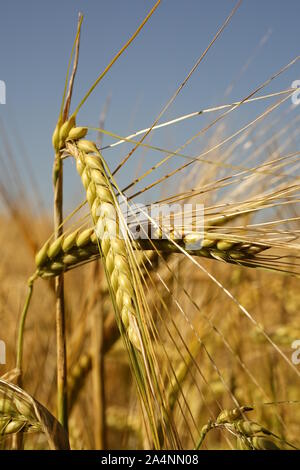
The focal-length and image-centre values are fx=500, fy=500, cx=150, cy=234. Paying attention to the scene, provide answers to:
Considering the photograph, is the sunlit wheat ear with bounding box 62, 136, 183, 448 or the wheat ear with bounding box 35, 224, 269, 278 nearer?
the sunlit wheat ear with bounding box 62, 136, 183, 448

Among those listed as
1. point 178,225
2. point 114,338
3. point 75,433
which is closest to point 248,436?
point 178,225

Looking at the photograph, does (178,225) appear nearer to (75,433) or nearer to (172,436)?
(172,436)

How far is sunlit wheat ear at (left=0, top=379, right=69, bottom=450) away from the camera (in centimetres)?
50

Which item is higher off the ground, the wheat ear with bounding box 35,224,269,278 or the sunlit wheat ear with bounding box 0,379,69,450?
the wheat ear with bounding box 35,224,269,278

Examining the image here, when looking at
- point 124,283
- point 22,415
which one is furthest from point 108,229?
point 22,415

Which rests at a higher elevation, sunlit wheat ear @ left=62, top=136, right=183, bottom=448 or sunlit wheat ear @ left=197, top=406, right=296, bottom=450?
sunlit wheat ear @ left=62, top=136, right=183, bottom=448

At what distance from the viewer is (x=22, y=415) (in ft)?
1.70

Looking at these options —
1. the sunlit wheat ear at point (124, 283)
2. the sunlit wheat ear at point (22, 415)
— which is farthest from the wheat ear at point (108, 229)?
the sunlit wheat ear at point (22, 415)

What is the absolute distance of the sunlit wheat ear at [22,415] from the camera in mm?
496

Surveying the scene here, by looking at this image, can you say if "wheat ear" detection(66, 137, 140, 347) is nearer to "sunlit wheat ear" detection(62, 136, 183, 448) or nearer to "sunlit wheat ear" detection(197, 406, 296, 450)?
"sunlit wheat ear" detection(62, 136, 183, 448)

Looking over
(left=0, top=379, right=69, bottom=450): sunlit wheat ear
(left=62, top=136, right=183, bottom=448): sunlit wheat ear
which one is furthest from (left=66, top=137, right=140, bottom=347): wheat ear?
(left=0, top=379, right=69, bottom=450): sunlit wheat ear

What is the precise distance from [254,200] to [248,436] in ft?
0.84

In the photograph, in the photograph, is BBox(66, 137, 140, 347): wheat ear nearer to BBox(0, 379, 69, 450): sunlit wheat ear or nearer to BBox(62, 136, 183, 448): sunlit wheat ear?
BBox(62, 136, 183, 448): sunlit wheat ear

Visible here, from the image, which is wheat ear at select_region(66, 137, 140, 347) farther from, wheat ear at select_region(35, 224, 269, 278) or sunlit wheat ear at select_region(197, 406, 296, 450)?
sunlit wheat ear at select_region(197, 406, 296, 450)
